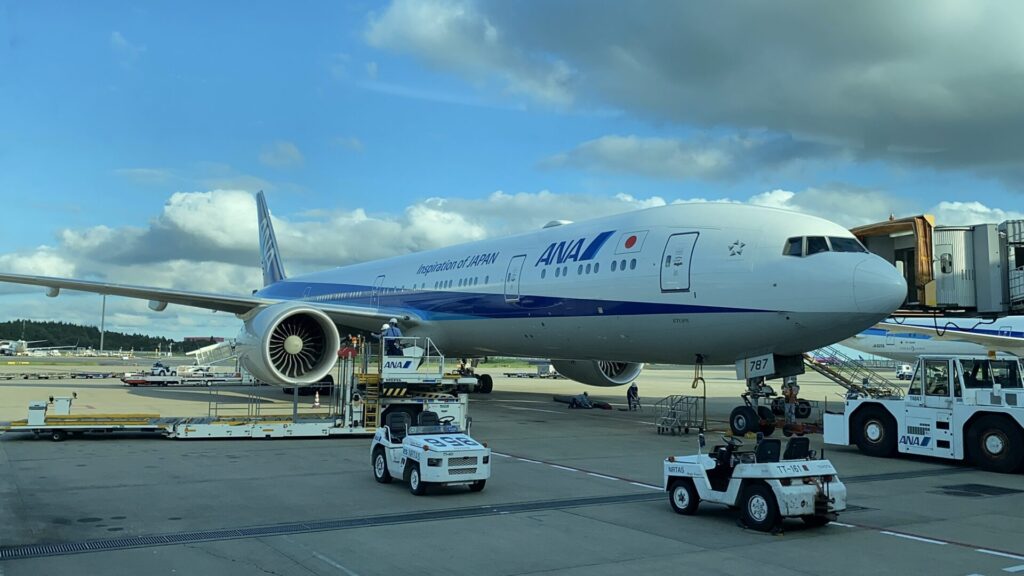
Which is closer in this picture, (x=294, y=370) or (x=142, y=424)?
(x=142, y=424)

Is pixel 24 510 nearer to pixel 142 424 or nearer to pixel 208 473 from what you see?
pixel 208 473

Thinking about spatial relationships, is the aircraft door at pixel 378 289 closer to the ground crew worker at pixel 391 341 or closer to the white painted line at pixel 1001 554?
the ground crew worker at pixel 391 341

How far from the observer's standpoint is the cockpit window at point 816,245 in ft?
43.1

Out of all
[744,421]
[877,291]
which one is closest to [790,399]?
[744,421]

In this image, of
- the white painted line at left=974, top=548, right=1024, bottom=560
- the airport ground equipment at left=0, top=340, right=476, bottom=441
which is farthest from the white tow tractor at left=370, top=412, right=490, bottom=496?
the white painted line at left=974, top=548, right=1024, bottom=560

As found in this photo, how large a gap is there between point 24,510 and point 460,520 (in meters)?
4.64

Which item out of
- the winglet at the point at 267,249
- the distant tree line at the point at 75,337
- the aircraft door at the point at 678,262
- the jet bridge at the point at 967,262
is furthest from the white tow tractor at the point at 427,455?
the distant tree line at the point at 75,337

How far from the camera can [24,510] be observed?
8.16 m

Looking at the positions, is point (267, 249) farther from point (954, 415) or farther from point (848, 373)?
point (954, 415)

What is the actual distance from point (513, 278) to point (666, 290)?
493 cm

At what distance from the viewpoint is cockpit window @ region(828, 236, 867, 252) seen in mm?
13227

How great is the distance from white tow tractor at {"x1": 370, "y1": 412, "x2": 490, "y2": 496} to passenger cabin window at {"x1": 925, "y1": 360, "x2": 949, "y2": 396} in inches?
318

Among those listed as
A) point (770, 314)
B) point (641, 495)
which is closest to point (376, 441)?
point (641, 495)

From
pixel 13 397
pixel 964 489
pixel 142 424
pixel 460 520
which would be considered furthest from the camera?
pixel 13 397
